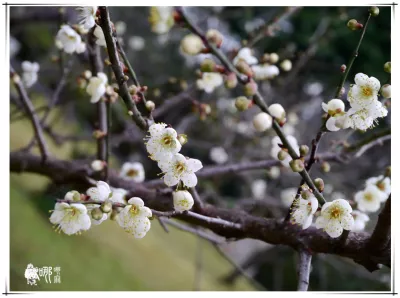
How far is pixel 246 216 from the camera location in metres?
0.91

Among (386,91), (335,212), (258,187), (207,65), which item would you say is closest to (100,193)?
(207,65)

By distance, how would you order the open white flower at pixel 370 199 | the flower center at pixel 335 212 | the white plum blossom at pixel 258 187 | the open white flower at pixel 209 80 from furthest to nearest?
1. the white plum blossom at pixel 258 187
2. the open white flower at pixel 209 80
3. the open white flower at pixel 370 199
4. the flower center at pixel 335 212

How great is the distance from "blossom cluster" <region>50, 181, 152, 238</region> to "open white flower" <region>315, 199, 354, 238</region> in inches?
11.9

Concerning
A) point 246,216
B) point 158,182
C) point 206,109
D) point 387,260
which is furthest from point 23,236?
point 387,260

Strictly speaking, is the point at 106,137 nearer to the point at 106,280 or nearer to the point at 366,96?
the point at 366,96

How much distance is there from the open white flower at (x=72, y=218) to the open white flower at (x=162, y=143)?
171 millimetres

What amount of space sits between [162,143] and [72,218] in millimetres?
238

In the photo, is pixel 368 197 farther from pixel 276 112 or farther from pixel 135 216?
pixel 135 216

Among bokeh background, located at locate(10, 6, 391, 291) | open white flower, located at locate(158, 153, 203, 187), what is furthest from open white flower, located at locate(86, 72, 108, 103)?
open white flower, located at locate(158, 153, 203, 187)

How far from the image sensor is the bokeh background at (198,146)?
65.5 inches

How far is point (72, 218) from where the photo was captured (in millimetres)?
771
